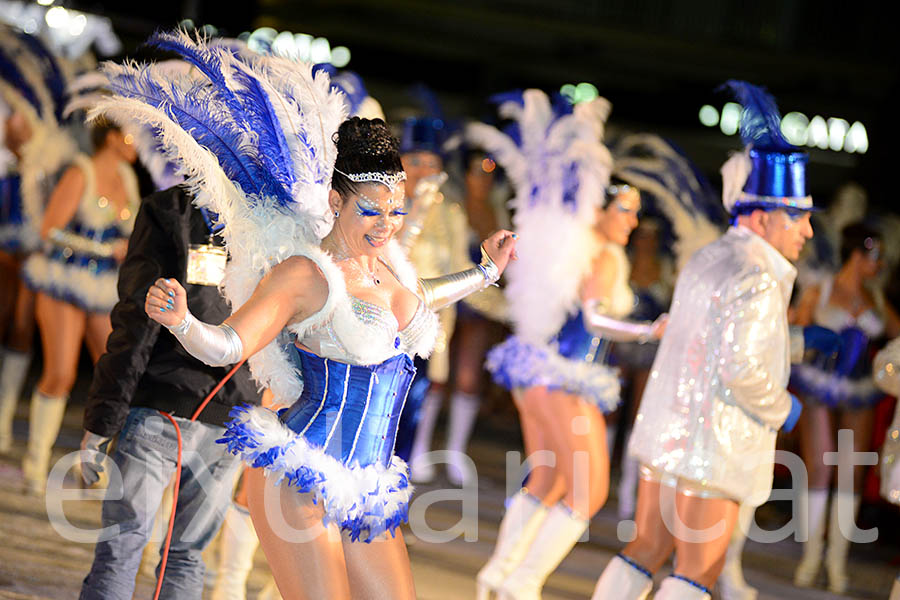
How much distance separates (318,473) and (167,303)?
2.00ft

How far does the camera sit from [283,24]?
15.3 m

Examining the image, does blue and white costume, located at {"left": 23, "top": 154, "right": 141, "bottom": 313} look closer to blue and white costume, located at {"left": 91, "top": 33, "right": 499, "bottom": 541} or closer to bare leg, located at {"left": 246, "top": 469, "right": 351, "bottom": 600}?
blue and white costume, located at {"left": 91, "top": 33, "right": 499, "bottom": 541}

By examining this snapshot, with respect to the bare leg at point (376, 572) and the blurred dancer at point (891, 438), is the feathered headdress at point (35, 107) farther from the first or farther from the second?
the blurred dancer at point (891, 438)

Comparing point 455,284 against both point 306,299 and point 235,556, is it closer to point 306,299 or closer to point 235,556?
point 306,299

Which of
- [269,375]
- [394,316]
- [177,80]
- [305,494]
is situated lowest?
[305,494]

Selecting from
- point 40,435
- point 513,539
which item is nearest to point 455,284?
point 513,539

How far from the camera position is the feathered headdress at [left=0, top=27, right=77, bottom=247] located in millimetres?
6832

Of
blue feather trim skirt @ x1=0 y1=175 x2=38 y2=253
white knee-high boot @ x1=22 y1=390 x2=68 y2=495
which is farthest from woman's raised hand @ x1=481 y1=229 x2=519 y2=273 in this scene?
blue feather trim skirt @ x1=0 y1=175 x2=38 y2=253

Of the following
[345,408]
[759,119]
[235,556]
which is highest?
[759,119]

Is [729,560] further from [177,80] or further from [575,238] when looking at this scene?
[177,80]

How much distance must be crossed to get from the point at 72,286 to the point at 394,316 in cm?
326

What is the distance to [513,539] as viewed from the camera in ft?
16.8

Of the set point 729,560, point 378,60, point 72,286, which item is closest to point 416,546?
point 729,560

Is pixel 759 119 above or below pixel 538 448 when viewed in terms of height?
above
